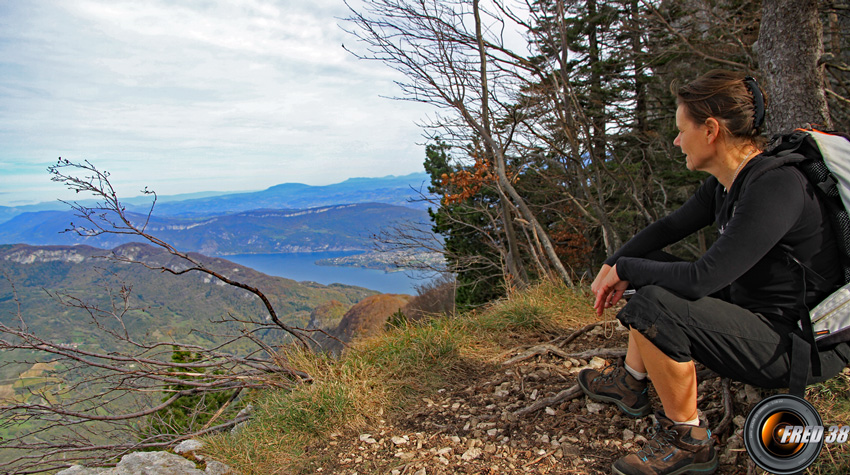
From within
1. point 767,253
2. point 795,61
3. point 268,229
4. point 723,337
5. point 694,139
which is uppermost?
point 795,61

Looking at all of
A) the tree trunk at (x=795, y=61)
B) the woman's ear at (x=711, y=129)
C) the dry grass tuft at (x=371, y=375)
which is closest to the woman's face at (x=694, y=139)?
the woman's ear at (x=711, y=129)

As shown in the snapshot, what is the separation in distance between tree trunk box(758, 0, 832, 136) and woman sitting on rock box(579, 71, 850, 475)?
2342 millimetres

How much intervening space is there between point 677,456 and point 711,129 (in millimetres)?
1273

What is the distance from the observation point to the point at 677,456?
180cm

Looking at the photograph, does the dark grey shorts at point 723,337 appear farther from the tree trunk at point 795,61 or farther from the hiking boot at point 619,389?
the tree trunk at point 795,61

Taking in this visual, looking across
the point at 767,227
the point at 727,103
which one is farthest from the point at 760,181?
the point at 727,103

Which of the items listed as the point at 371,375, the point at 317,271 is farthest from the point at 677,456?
the point at 317,271

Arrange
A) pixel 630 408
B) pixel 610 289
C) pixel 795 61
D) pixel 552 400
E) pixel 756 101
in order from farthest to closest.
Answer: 1. pixel 795 61
2. pixel 552 400
3. pixel 630 408
4. pixel 610 289
5. pixel 756 101

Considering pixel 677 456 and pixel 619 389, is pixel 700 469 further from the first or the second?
pixel 619 389

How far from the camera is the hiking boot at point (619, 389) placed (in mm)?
2236

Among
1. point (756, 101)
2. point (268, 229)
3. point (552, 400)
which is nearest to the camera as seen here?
point (756, 101)

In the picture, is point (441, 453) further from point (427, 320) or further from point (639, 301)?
point (427, 320)

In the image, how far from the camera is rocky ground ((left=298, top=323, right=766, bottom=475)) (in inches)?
81.4

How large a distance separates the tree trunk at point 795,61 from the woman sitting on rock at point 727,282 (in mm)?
2342
